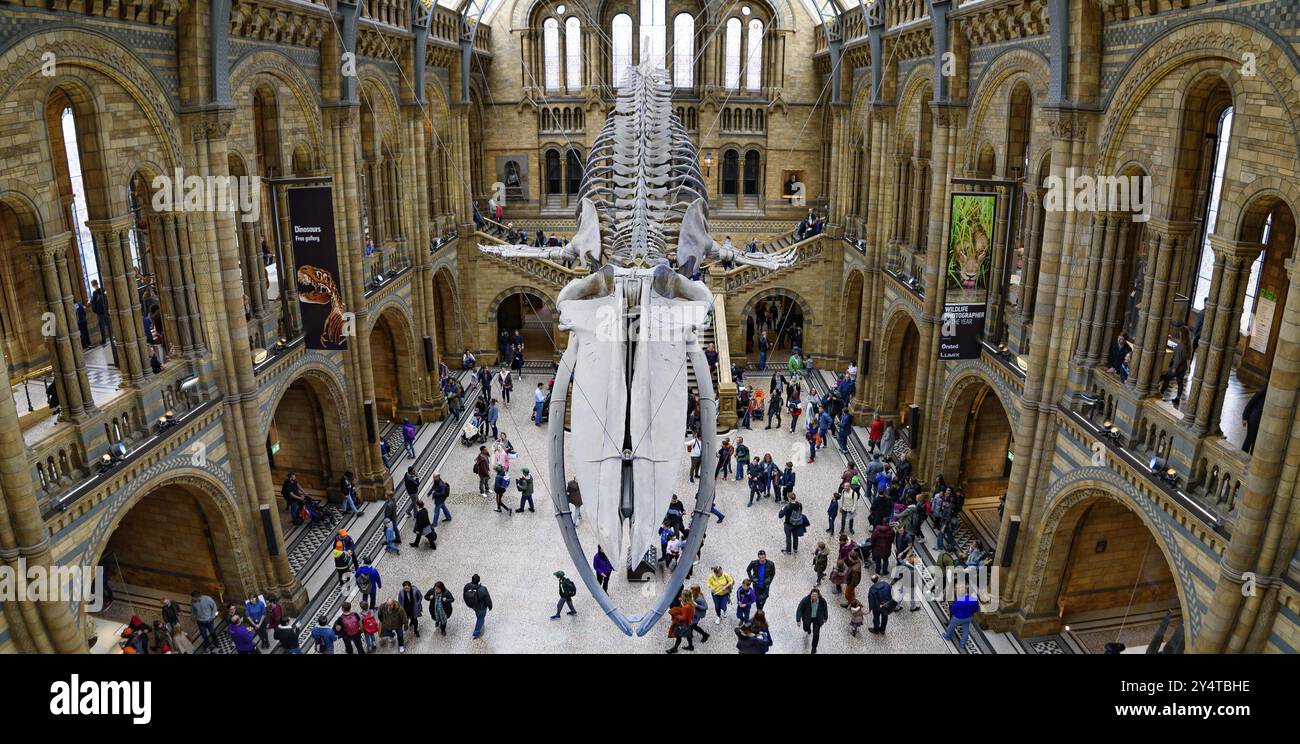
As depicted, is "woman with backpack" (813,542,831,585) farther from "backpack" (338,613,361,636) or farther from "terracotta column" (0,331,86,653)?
"terracotta column" (0,331,86,653)

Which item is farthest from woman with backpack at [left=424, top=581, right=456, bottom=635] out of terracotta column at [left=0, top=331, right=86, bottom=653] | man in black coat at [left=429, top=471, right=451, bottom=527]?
terracotta column at [left=0, top=331, right=86, bottom=653]

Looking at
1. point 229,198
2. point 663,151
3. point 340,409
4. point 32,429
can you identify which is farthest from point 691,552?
point 340,409

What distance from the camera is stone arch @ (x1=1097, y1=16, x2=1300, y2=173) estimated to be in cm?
867

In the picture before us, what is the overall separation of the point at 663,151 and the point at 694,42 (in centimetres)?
2289

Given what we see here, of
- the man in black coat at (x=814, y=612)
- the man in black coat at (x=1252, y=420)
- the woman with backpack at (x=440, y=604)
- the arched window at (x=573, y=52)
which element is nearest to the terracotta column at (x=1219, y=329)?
the man in black coat at (x=1252, y=420)

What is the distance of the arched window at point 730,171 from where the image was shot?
3412 centimetres

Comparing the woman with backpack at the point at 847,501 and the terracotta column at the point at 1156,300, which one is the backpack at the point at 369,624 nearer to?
the woman with backpack at the point at 847,501

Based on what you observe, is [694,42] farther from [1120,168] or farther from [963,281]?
[1120,168]

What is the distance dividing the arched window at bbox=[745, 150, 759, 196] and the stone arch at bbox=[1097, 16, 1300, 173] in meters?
22.4

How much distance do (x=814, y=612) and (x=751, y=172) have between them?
79.5 feet

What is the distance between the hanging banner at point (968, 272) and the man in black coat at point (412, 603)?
1034cm

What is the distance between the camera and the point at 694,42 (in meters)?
32.5

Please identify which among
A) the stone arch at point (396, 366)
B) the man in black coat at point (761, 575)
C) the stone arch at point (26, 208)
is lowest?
the man in black coat at point (761, 575)

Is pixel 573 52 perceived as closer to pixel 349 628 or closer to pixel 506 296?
pixel 506 296
